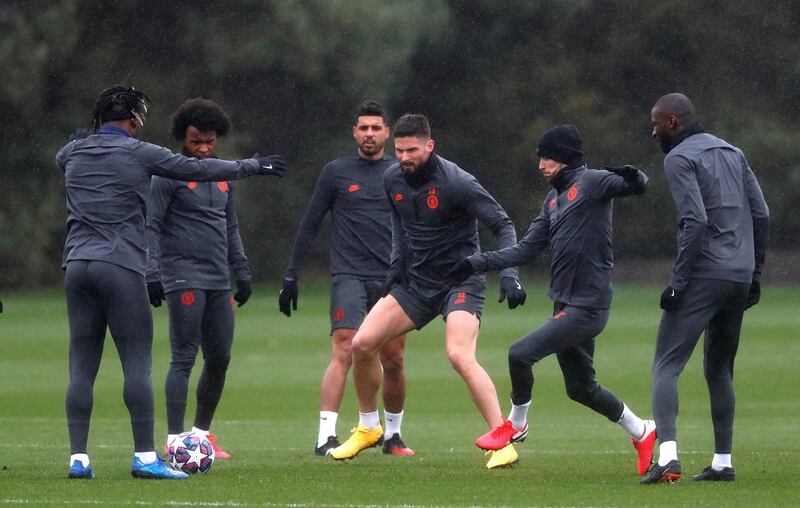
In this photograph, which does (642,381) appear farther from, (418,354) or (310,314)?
(310,314)

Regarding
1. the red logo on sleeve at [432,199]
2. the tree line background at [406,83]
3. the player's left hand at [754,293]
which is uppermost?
the tree line background at [406,83]

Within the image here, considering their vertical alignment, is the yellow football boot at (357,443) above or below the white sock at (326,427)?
below

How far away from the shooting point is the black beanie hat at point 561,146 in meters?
9.73

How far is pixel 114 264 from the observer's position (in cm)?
923

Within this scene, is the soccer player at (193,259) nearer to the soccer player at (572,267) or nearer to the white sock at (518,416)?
the soccer player at (572,267)

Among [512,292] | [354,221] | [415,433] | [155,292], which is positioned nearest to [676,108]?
[512,292]

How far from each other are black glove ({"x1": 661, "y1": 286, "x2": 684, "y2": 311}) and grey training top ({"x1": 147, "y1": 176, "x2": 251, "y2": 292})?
126 inches

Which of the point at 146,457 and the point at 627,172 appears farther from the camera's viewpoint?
the point at 146,457

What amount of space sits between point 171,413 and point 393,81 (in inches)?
1314

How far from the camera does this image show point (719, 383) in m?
9.30

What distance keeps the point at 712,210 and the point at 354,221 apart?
10.5 ft

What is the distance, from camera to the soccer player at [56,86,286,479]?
927 cm

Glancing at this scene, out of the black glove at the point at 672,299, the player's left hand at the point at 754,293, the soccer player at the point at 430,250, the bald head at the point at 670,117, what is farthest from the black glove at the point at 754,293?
the soccer player at the point at 430,250

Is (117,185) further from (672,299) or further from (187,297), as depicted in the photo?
(672,299)
